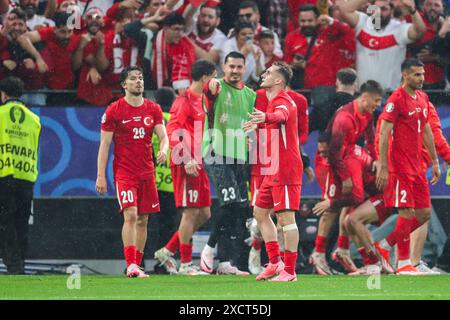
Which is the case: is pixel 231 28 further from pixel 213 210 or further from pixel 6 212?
pixel 6 212

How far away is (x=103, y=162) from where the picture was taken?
1212cm

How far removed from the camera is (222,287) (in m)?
10.9

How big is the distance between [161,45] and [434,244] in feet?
14.6

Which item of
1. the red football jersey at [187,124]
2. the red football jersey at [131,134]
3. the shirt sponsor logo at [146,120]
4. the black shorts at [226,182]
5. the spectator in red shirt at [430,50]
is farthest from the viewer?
the spectator in red shirt at [430,50]

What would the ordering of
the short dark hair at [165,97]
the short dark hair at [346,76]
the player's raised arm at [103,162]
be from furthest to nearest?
the short dark hair at [165,97]
the short dark hair at [346,76]
the player's raised arm at [103,162]

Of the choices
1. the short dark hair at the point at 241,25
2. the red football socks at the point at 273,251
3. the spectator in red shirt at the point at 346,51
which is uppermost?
the short dark hair at the point at 241,25

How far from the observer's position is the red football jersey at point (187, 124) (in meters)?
13.4

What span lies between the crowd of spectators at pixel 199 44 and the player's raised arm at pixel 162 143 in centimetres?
262

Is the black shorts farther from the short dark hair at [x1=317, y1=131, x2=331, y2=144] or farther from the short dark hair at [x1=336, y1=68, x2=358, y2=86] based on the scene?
the short dark hair at [x1=336, y1=68, x2=358, y2=86]

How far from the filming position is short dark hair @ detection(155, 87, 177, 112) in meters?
14.5

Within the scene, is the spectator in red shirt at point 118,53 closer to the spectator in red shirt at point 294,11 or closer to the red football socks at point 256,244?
the spectator in red shirt at point 294,11

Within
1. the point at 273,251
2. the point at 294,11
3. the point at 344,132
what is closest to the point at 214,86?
the point at 344,132

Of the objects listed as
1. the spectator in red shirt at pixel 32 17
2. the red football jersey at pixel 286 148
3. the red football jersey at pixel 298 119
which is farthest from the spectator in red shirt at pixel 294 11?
the red football jersey at pixel 286 148
